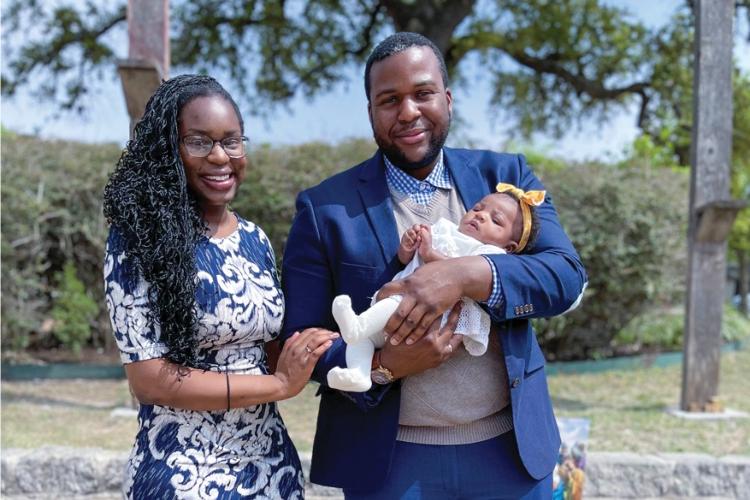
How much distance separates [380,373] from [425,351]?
0.46ft

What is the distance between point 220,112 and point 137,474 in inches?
38.8

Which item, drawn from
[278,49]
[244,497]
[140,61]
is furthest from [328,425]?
[278,49]

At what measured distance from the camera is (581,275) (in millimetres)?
2084

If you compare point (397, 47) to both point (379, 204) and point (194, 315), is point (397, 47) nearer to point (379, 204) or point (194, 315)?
point (379, 204)

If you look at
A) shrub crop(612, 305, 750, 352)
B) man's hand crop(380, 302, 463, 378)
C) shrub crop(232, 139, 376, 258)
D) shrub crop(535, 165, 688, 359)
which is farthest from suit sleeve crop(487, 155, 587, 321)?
shrub crop(612, 305, 750, 352)

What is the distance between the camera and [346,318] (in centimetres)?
192

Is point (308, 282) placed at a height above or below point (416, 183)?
below

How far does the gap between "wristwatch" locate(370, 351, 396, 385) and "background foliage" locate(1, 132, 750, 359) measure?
5315mm

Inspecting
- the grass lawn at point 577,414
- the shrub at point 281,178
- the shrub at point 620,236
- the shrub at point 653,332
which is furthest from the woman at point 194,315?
the shrub at point 653,332

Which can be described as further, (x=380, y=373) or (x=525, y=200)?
(x=525, y=200)

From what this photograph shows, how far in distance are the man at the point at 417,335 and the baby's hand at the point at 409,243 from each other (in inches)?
1.8

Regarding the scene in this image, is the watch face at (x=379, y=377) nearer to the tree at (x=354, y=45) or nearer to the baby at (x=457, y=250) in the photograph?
the baby at (x=457, y=250)

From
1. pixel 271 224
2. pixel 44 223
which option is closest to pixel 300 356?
pixel 271 224

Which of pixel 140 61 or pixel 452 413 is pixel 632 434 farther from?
pixel 140 61
